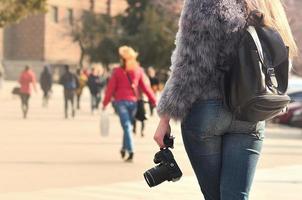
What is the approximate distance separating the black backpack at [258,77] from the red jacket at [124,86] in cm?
829

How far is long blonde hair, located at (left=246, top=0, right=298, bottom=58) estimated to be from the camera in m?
3.84

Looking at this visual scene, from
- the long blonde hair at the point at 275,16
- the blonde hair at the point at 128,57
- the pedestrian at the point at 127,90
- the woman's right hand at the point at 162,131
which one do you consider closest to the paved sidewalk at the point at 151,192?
the pedestrian at the point at 127,90

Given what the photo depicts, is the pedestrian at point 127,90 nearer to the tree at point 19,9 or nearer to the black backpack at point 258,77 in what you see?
the black backpack at point 258,77

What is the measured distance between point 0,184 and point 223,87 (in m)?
5.88

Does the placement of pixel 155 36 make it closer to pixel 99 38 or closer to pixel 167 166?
pixel 99 38

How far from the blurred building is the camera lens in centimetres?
7959

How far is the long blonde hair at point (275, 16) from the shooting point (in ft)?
12.6

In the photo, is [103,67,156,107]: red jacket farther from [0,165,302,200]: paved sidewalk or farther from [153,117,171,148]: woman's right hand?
[153,117,171,148]: woman's right hand

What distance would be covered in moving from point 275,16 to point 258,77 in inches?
17.0

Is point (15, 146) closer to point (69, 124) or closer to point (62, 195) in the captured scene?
point (62, 195)

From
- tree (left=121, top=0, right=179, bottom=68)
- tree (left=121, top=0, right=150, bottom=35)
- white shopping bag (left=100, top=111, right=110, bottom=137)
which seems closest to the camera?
white shopping bag (left=100, top=111, right=110, bottom=137)

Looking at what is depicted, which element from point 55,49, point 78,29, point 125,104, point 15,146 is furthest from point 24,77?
point 55,49

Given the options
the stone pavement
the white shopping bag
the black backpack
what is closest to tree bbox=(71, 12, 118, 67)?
the stone pavement

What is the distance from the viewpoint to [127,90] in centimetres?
1212
